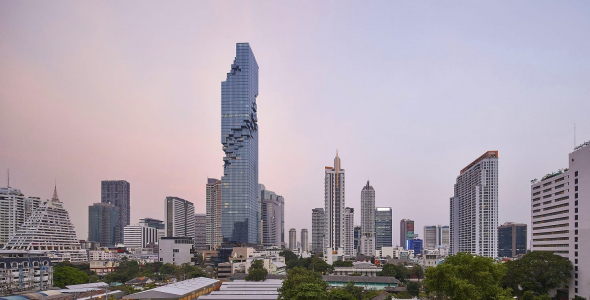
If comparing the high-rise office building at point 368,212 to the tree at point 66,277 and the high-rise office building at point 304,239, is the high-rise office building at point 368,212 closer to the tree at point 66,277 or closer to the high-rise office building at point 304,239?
the high-rise office building at point 304,239

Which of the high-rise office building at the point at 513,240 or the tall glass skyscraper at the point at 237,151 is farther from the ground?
the tall glass skyscraper at the point at 237,151

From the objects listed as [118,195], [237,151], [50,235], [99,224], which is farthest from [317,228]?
[118,195]

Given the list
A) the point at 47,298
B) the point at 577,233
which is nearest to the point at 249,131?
the point at 47,298

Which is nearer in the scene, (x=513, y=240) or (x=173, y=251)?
(x=173, y=251)

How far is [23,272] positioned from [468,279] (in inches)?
1220

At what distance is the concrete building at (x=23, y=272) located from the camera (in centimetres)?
2589

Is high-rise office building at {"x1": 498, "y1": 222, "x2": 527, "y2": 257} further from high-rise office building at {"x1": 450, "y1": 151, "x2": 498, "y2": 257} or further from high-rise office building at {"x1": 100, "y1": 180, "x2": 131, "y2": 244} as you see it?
high-rise office building at {"x1": 100, "y1": 180, "x2": 131, "y2": 244}

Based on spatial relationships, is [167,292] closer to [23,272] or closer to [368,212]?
[23,272]

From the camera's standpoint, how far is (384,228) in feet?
373

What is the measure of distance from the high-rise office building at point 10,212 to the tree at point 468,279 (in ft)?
207

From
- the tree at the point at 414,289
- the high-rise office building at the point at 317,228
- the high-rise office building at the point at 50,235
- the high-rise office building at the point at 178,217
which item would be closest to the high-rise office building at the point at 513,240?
the high-rise office building at the point at 317,228

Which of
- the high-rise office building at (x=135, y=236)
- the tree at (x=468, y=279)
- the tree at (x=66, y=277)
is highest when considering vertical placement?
the tree at (x=468, y=279)

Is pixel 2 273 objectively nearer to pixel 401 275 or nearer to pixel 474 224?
pixel 401 275

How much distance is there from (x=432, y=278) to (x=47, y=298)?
2262cm
